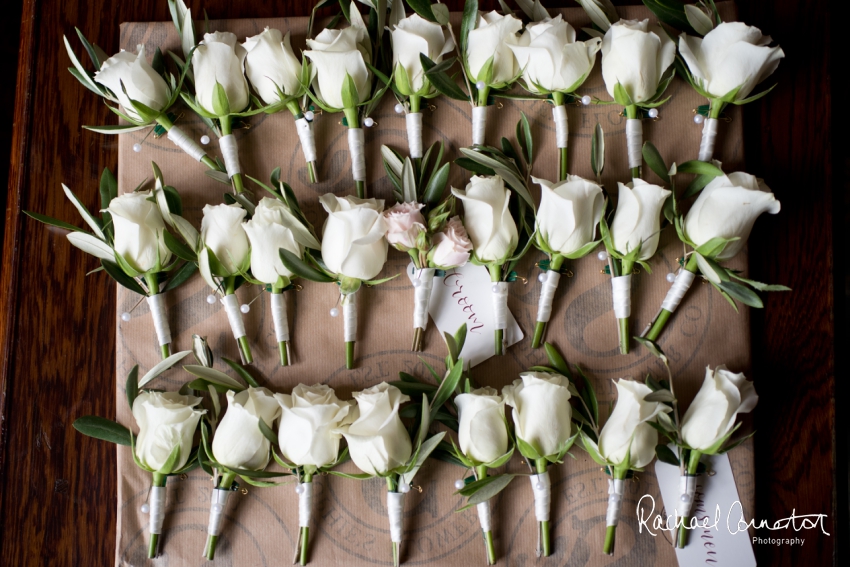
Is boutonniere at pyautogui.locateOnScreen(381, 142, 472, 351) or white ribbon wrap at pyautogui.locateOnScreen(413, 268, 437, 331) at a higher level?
boutonniere at pyautogui.locateOnScreen(381, 142, 472, 351)

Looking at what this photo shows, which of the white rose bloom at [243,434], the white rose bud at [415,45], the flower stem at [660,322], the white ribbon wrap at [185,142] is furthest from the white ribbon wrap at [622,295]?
the white ribbon wrap at [185,142]

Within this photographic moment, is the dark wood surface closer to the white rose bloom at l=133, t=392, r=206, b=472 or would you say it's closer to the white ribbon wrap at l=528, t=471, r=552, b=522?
the white rose bloom at l=133, t=392, r=206, b=472

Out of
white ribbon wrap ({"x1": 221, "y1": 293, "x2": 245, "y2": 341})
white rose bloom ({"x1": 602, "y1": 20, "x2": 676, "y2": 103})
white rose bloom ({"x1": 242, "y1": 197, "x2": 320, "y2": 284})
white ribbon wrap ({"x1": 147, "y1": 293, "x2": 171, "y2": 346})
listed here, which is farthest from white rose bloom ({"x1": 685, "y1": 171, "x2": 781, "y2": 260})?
white ribbon wrap ({"x1": 147, "y1": 293, "x2": 171, "y2": 346})

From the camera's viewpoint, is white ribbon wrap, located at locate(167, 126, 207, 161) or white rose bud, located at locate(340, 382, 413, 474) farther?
white ribbon wrap, located at locate(167, 126, 207, 161)

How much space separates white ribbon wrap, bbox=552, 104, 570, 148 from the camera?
2.48 ft

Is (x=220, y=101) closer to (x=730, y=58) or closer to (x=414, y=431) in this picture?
(x=414, y=431)

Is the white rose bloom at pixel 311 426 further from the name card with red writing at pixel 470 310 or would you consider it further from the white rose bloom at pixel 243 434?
the name card with red writing at pixel 470 310

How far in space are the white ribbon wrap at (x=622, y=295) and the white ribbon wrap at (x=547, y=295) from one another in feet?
0.24

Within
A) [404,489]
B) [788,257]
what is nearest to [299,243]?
[404,489]

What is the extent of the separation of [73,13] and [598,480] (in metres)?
0.98

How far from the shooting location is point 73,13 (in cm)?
84

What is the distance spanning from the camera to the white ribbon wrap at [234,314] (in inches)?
29.6

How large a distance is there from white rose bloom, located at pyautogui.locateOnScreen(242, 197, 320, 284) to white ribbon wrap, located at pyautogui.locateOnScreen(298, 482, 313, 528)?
261mm

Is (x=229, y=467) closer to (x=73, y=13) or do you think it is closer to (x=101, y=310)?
(x=101, y=310)
